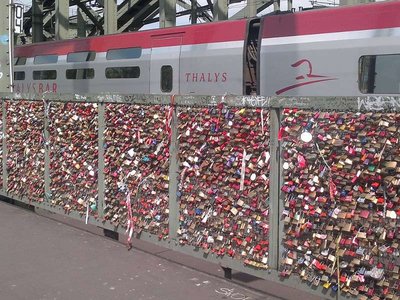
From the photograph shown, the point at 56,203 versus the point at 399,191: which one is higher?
the point at 399,191

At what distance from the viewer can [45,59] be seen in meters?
16.9

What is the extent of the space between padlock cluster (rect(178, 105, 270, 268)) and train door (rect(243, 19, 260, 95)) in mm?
5821

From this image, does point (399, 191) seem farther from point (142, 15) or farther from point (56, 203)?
point (142, 15)

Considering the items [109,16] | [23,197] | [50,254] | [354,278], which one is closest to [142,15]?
[109,16]

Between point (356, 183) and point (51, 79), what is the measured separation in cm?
1442

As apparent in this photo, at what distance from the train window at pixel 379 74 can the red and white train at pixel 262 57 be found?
2 centimetres

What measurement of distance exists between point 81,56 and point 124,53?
2205 mm

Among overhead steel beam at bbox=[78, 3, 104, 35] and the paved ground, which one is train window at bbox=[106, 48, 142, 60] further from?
overhead steel beam at bbox=[78, 3, 104, 35]

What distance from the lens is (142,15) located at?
106 feet

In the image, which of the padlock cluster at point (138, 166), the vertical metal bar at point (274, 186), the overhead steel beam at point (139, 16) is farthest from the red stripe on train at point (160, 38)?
the overhead steel beam at point (139, 16)

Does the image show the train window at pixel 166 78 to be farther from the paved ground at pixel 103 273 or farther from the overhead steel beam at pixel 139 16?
the overhead steel beam at pixel 139 16

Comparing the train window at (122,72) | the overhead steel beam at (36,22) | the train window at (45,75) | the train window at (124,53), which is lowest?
the train window at (122,72)

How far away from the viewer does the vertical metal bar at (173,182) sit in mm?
5121

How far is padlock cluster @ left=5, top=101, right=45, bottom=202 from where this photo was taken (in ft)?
23.9
